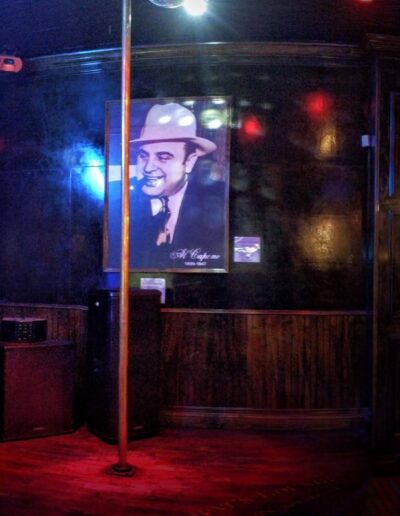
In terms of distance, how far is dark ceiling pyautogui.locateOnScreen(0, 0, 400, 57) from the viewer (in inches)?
198

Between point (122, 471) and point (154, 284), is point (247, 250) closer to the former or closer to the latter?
point (154, 284)

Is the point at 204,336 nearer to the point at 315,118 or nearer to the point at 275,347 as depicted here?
the point at 275,347

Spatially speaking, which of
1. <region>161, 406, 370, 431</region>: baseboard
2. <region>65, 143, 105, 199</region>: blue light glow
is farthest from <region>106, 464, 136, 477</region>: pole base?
<region>65, 143, 105, 199</region>: blue light glow

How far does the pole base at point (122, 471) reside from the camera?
4.36 meters

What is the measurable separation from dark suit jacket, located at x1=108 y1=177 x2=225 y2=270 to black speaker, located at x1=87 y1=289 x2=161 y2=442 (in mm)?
585

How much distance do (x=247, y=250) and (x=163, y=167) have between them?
1.29 metres

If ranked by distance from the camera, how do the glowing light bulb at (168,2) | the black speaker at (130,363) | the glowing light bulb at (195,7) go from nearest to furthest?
1. the glowing light bulb at (168,2)
2. the glowing light bulb at (195,7)
3. the black speaker at (130,363)

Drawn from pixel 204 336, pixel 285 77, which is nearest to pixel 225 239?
pixel 204 336

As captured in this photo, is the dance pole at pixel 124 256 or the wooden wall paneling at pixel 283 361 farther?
the wooden wall paneling at pixel 283 361

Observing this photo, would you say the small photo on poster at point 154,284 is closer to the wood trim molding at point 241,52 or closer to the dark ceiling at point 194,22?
the wood trim molding at point 241,52

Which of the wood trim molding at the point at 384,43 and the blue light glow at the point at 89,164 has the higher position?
the wood trim molding at the point at 384,43

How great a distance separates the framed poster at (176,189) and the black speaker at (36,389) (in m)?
1.16

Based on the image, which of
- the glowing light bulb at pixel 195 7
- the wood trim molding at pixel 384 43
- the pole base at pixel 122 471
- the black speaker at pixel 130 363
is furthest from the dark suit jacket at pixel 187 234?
the pole base at pixel 122 471

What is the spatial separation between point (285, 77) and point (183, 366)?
3.30m
